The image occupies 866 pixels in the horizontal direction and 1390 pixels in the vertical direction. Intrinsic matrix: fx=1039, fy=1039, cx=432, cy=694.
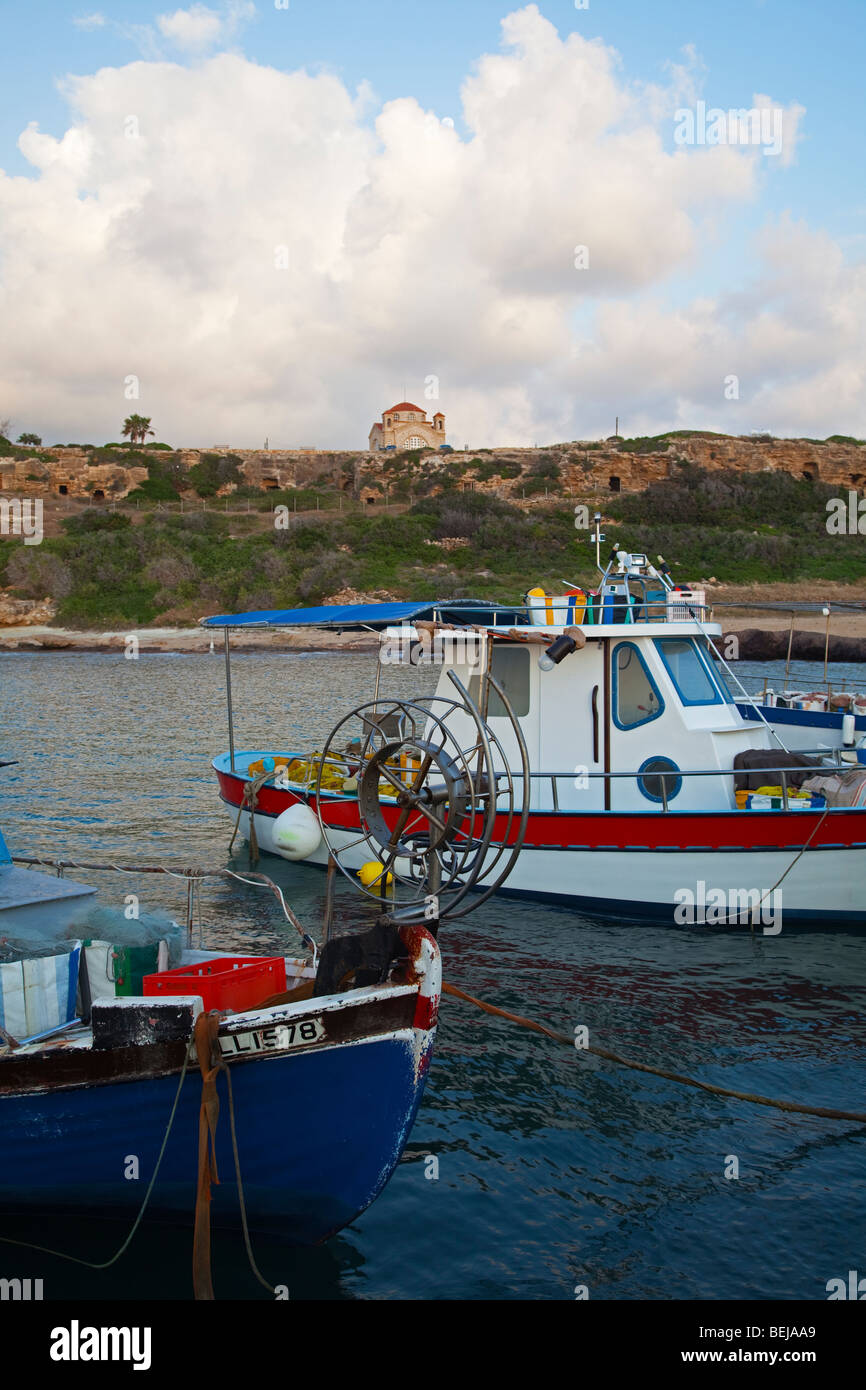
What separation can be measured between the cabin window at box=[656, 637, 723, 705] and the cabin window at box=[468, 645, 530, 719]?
5.13ft

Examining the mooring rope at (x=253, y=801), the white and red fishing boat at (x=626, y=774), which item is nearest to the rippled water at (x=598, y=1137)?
the mooring rope at (x=253, y=801)

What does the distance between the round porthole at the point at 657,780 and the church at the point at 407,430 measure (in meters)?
90.0

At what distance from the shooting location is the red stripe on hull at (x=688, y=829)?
1025 centimetres

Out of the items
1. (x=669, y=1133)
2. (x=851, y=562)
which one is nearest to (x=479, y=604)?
(x=669, y=1133)

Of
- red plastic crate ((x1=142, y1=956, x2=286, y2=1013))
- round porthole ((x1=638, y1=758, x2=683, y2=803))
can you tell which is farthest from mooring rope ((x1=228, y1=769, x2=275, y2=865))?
red plastic crate ((x1=142, y1=956, x2=286, y2=1013))

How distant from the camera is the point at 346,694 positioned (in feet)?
104

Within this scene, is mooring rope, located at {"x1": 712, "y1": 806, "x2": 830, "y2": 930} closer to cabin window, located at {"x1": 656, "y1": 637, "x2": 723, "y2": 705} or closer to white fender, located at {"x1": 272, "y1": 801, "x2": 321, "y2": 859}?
cabin window, located at {"x1": 656, "y1": 637, "x2": 723, "y2": 705}

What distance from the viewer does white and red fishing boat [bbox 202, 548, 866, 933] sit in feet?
34.0

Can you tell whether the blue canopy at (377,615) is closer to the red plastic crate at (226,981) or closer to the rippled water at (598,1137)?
the rippled water at (598,1137)

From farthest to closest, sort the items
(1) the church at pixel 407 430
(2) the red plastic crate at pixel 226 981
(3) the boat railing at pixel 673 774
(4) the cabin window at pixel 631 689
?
(1) the church at pixel 407 430 < (4) the cabin window at pixel 631 689 < (3) the boat railing at pixel 673 774 < (2) the red plastic crate at pixel 226 981

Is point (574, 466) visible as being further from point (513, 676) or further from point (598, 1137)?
point (598, 1137)

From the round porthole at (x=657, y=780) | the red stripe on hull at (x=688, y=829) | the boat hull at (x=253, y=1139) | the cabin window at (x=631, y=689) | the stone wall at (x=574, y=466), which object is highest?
the stone wall at (x=574, y=466)
